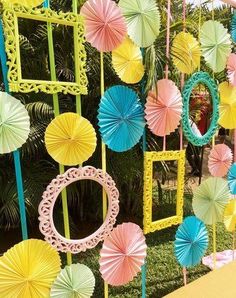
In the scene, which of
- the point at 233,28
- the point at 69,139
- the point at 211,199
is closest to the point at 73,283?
the point at 69,139

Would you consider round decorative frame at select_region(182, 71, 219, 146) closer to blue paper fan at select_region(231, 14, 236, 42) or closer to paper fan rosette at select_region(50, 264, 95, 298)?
blue paper fan at select_region(231, 14, 236, 42)

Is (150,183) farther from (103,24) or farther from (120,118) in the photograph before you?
(103,24)

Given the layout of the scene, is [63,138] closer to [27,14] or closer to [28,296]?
[27,14]

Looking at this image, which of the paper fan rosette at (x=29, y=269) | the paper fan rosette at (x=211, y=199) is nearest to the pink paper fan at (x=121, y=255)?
the paper fan rosette at (x=29, y=269)

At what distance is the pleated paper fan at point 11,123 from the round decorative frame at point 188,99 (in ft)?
2.33

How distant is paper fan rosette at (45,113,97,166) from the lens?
112cm

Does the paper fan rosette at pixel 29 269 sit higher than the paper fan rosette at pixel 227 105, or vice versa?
the paper fan rosette at pixel 227 105

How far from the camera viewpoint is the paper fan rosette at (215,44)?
5.27 feet

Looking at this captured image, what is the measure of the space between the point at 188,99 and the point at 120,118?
388 millimetres

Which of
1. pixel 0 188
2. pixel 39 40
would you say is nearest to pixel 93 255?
pixel 0 188

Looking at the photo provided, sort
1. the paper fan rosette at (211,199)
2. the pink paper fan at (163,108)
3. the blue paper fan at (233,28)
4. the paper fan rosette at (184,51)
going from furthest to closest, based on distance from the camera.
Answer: the blue paper fan at (233,28), the paper fan rosette at (211,199), the paper fan rosette at (184,51), the pink paper fan at (163,108)

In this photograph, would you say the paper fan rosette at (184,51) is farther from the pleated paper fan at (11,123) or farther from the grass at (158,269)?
the grass at (158,269)

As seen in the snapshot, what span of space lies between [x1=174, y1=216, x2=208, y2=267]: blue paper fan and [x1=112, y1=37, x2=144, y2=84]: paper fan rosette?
2.18ft

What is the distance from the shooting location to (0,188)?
268 cm
